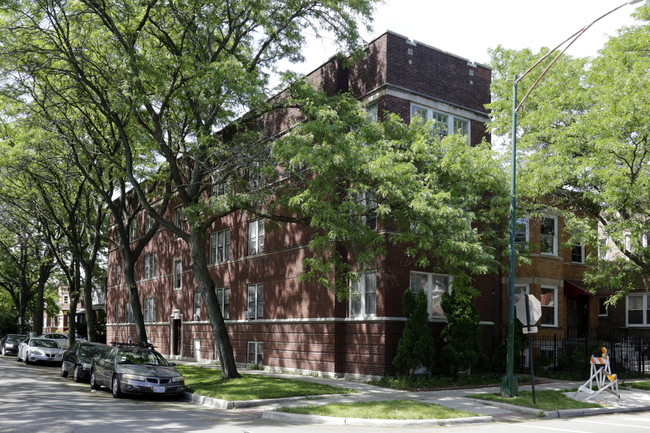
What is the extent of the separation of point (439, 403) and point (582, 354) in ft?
34.8

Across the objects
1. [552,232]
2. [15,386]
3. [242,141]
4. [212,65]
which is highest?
[212,65]

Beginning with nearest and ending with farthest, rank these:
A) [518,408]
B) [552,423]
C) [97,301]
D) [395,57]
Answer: [552,423] → [518,408] → [395,57] → [97,301]

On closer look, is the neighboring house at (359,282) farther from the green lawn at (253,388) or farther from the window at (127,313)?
the window at (127,313)

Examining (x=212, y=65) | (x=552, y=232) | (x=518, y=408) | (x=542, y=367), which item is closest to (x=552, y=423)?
Result: (x=518, y=408)

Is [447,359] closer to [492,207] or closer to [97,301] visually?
[492,207]

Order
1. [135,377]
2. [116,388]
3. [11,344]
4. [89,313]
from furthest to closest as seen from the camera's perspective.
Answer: [11,344], [89,313], [116,388], [135,377]

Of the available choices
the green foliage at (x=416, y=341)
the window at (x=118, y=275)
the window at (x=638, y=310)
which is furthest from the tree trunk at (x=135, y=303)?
the window at (x=638, y=310)

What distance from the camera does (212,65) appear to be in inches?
702

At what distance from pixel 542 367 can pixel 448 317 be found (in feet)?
21.6

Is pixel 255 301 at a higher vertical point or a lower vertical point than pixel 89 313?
higher

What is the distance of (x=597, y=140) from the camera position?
752 inches

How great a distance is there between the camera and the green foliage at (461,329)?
20.2 meters

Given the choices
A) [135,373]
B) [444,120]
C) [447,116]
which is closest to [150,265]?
[444,120]

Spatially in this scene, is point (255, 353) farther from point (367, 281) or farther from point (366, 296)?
point (367, 281)
